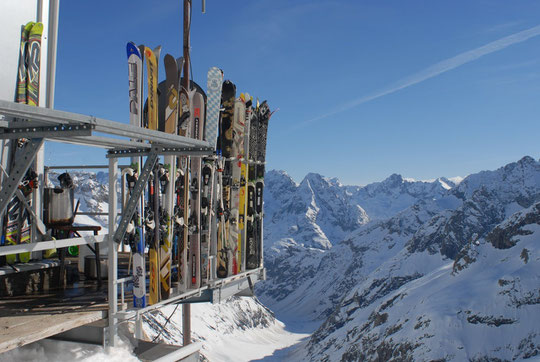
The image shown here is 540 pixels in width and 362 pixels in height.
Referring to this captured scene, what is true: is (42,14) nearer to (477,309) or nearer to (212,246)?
(212,246)

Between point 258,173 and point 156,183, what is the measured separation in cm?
464

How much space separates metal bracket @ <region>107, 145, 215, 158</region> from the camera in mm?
6668

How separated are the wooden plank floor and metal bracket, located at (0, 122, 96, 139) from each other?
2242 millimetres

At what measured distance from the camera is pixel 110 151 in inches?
263

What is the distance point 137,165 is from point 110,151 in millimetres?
606


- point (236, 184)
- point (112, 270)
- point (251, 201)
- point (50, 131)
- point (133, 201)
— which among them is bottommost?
point (112, 270)

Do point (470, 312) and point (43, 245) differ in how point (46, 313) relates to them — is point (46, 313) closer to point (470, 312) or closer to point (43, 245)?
point (43, 245)

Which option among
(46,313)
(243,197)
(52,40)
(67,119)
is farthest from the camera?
(243,197)

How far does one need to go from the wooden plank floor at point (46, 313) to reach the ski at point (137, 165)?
0.52 metres

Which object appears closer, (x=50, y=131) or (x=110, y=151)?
(x=50, y=131)

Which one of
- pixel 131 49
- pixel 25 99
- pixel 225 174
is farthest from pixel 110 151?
pixel 225 174

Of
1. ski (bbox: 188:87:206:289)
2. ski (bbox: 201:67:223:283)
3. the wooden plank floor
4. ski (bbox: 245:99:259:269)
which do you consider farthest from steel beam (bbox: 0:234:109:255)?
ski (bbox: 245:99:259:269)

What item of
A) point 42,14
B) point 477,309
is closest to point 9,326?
point 42,14

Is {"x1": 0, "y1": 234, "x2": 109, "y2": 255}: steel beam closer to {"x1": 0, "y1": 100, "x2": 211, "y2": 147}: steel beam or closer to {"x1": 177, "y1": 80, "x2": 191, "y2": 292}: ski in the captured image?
{"x1": 0, "y1": 100, "x2": 211, "y2": 147}: steel beam
